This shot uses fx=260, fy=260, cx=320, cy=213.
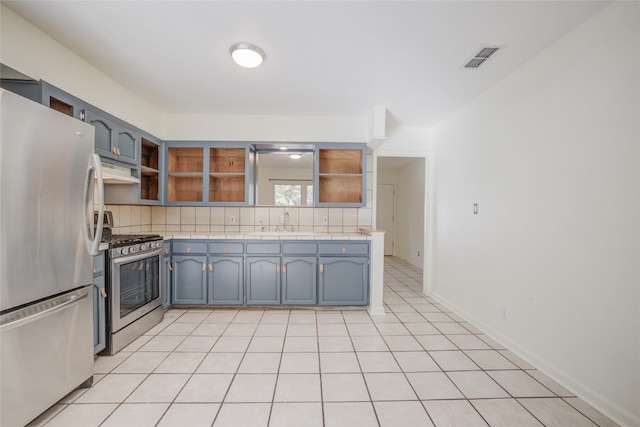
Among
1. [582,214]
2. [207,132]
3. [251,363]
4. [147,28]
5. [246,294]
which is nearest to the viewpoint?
[582,214]

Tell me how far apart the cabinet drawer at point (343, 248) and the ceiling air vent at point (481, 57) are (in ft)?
6.35

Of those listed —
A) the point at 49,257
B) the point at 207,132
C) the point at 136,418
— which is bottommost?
the point at 136,418

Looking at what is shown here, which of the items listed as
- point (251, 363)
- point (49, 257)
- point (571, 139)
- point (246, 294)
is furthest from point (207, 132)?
point (571, 139)

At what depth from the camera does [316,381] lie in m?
1.75

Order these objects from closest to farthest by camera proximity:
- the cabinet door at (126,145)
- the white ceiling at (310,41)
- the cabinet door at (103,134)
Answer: the white ceiling at (310,41) → the cabinet door at (103,134) → the cabinet door at (126,145)

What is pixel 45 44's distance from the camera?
1.84m

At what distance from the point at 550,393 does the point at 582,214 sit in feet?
3.79

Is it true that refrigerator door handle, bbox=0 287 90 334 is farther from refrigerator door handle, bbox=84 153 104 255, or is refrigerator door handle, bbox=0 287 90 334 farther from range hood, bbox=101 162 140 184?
range hood, bbox=101 162 140 184

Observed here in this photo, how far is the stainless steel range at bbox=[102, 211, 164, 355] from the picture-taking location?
2021 millimetres

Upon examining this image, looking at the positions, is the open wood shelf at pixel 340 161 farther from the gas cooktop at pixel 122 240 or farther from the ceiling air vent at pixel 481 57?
the gas cooktop at pixel 122 240

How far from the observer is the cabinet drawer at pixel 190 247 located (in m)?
2.94

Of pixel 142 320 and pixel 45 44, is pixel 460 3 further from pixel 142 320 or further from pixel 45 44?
pixel 142 320

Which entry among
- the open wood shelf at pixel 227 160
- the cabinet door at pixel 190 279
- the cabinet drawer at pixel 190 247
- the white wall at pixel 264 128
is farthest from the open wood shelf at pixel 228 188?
the cabinet door at pixel 190 279

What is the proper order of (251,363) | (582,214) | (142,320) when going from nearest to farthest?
(582,214), (251,363), (142,320)
